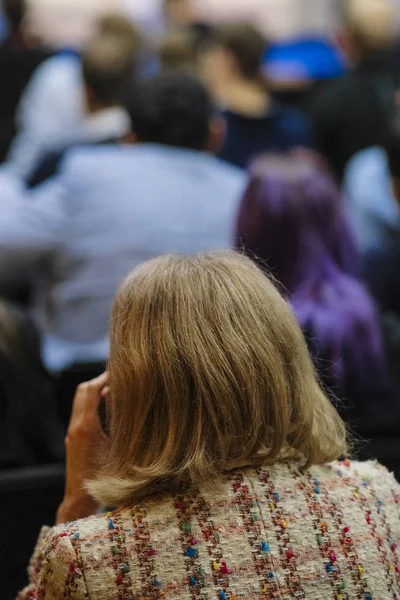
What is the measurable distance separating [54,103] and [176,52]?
0.65 meters

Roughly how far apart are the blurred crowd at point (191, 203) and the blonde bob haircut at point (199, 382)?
49 centimetres

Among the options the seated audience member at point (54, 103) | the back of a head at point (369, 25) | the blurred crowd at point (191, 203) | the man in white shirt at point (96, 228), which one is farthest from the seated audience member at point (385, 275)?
the seated audience member at point (54, 103)

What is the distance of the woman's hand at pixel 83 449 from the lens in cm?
170

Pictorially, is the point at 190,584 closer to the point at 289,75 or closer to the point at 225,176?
the point at 225,176

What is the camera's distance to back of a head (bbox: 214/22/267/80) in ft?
14.3

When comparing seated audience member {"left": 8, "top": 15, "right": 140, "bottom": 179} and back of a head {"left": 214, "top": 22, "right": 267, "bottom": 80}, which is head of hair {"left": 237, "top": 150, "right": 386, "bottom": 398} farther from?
seated audience member {"left": 8, "top": 15, "right": 140, "bottom": 179}

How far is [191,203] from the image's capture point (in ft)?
10.2

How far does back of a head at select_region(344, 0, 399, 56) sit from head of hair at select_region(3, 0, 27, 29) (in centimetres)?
174

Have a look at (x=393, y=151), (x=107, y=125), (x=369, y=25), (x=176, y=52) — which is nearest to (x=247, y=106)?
(x=176, y=52)

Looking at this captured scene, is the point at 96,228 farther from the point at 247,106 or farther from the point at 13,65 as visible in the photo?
the point at 13,65

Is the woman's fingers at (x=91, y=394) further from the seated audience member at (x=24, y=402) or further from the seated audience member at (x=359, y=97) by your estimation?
the seated audience member at (x=359, y=97)

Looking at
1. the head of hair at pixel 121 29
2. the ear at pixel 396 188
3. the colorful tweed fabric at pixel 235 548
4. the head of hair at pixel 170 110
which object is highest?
the head of hair at pixel 121 29

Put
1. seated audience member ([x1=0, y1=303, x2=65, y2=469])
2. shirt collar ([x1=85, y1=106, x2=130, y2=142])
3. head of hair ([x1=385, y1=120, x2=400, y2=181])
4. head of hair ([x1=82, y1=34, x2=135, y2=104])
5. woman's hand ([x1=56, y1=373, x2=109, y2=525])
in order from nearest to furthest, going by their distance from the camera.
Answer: woman's hand ([x1=56, y1=373, x2=109, y2=525]) → seated audience member ([x1=0, y1=303, x2=65, y2=469]) → head of hair ([x1=385, y1=120, x2=400, y2=181]) → shirt collar ([x1=85, y1=106, x2=130, y2=142]) → head of hair ([x1=82, y1=34, x2=135, y2=104])

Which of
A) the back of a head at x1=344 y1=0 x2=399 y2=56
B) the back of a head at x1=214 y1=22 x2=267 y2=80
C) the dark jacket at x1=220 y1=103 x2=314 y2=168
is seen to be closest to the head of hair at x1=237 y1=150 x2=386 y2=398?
the dark jacket at x1=220 y1=103 x2=314 y2=168
